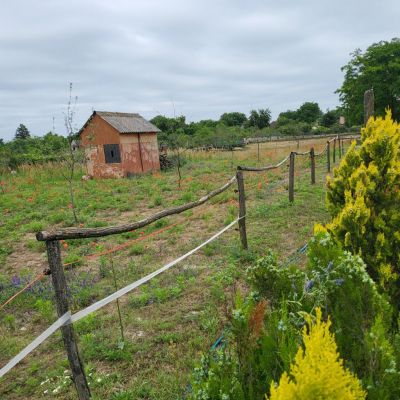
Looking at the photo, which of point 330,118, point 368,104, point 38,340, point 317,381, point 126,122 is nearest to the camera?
point 317,381

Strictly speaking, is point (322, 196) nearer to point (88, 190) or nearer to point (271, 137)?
point (88, 190)

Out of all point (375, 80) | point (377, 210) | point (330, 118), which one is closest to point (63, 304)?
point (377, 210)

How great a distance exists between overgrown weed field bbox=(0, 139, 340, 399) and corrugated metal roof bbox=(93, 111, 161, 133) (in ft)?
28.5

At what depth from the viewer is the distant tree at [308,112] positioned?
275ft

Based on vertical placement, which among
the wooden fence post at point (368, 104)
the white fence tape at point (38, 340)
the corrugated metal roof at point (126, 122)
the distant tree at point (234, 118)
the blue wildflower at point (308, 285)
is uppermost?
the distant tree at point (234, 118)

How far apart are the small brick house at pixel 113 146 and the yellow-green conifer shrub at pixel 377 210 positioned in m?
17.4

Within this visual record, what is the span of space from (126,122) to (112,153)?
2245 mm

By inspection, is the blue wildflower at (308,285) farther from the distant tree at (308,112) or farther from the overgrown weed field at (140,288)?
the distant tree at (308,112)

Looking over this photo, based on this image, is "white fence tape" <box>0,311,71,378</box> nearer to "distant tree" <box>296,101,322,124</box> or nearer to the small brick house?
the small brick house

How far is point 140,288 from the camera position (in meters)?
5.16

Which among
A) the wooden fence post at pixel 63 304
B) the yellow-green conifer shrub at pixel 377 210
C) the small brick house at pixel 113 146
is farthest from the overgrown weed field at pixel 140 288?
the small brick house at pixel 113 146

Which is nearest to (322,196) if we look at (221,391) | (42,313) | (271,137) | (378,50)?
(42,313)

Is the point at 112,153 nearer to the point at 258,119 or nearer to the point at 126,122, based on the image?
the point at 126,122

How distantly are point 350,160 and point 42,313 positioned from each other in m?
4.12
